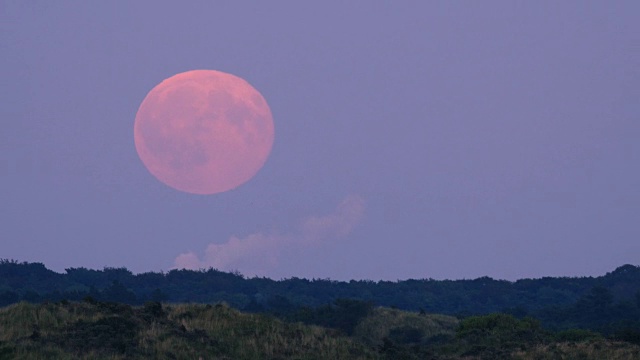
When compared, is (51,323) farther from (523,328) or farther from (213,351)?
(523,328)

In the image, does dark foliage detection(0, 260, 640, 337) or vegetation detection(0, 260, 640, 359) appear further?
dark foliage detection(0, 260, 640, 337)

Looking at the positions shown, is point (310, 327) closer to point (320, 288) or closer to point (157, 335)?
point (157, 335)

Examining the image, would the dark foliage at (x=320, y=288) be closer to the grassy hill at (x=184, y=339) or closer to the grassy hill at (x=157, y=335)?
the grassy hill at (x=184, y=339)

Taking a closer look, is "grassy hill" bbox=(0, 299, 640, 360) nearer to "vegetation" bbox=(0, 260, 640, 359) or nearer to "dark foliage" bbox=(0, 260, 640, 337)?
"vegetation" bbox=(0, 260, 640, 359)

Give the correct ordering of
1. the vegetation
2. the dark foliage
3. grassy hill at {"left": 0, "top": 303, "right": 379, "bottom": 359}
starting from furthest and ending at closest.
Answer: the dark foliage, the vegetation, grassy hill at {"left": 0, "top": 303, "right": 379, "bottom": 359}

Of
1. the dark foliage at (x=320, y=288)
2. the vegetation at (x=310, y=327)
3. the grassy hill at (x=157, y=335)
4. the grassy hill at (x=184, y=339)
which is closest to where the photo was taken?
the grassy hill at (x=157, y=335)

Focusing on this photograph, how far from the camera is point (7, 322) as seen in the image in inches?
1405

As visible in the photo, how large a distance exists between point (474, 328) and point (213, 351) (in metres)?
30.4

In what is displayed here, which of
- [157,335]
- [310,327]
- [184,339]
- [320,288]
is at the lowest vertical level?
[184,339]

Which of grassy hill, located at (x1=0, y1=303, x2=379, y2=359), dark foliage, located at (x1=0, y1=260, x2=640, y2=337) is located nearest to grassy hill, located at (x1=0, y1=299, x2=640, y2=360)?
grassy hill, located at (x1=0, y1=303, x2=379, y2=359)

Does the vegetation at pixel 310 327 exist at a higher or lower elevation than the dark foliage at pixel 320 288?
lower

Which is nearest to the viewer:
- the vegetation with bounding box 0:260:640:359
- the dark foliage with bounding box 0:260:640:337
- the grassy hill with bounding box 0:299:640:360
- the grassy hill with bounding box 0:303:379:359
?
the grassy hill with bounding box 0:303:379:359

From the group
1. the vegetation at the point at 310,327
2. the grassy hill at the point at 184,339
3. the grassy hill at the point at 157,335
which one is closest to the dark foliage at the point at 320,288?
the vegetation at the point at 310,327

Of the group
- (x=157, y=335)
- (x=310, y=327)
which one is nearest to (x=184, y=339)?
(x=157, y=335)
